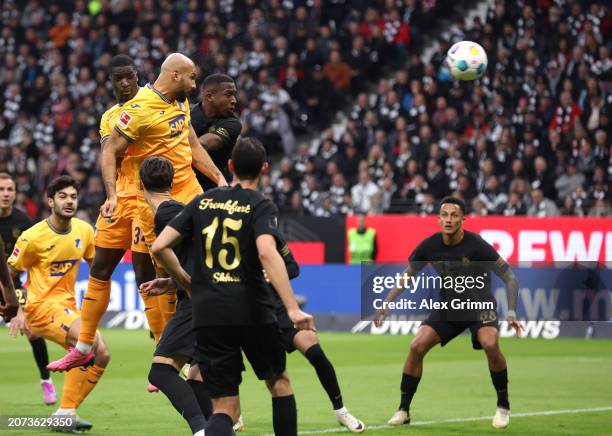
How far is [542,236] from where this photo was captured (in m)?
19.8

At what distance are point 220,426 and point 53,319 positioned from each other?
4.17 meters

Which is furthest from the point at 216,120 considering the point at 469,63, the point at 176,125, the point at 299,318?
the point at 469,63

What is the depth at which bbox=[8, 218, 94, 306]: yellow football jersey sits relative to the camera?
1130 centimetres

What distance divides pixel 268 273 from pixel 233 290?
12.7 inches


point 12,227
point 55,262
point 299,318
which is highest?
point 299,318

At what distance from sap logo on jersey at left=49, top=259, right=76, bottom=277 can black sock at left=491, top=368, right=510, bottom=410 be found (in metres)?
4.13

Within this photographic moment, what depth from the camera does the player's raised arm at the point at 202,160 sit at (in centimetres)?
997

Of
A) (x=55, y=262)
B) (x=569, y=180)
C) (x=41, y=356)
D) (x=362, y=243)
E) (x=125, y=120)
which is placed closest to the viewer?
(x=125, y=120)

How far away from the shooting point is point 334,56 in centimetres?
2556

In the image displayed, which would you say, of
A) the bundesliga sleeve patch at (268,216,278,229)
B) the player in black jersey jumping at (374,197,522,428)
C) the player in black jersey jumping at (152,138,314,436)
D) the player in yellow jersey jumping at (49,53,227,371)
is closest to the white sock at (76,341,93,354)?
the player in yellow jersey jumping at (49,53,227,371)

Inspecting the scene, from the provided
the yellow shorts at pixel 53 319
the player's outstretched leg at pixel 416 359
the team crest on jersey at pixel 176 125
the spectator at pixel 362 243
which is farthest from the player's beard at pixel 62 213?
the spectator at pixel 362 243

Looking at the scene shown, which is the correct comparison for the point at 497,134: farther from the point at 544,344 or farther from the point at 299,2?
the point at 299,2

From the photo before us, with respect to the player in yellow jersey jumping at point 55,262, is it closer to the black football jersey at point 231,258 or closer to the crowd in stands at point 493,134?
the black football jersey at point 231,258

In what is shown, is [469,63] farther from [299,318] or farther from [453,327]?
[299,318]
